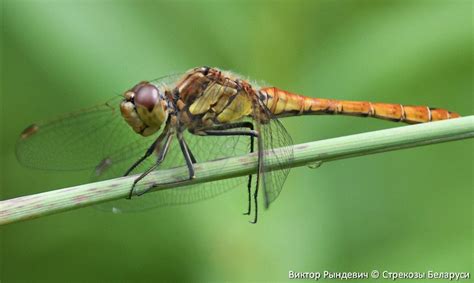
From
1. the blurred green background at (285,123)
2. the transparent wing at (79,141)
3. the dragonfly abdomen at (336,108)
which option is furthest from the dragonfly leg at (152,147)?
the dragonfly abdomen at (336,108)

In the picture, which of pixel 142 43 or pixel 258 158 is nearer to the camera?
pixel 258 158

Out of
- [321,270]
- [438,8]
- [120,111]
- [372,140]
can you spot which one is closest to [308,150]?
[372,140]

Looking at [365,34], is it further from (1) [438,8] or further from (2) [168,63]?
(2) [168,63]

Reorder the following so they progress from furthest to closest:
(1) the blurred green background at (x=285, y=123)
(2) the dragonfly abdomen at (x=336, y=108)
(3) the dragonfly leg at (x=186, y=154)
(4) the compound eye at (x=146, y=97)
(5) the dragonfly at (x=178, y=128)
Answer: (2) the dragonfly abdomen at (x=336, y=108) → (1) the blurred green background at (x=285, y=123) → (5) the dragonfly at (x=178, y=128) → (4) the compound eye at (x=146, y=97) → (3) the dragonfly leg at (x=186, y=154)

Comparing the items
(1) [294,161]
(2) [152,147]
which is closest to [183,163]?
(2) [152,147]

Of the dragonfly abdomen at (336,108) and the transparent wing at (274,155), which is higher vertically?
the dragonfly abdomen at (336,108)

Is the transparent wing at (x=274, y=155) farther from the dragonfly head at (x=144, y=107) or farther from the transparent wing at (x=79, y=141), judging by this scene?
the transparent wing at (x=79, y=141)

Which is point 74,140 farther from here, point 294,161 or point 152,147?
point 294,161
